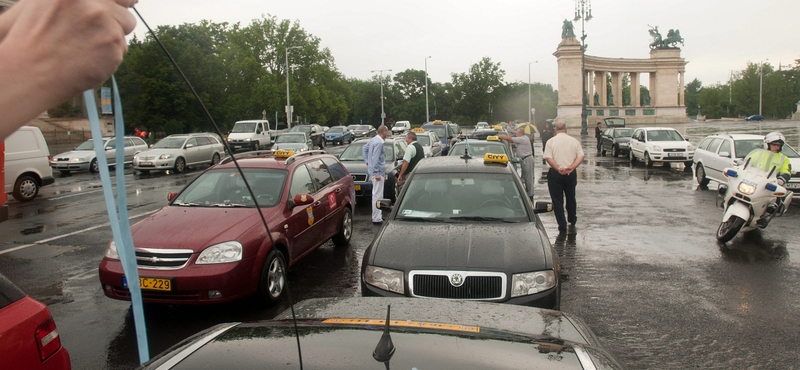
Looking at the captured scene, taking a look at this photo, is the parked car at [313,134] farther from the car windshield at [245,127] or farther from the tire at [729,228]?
the tire at [729,228]

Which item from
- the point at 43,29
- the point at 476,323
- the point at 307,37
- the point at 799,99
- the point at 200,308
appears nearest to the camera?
the point at 43,29

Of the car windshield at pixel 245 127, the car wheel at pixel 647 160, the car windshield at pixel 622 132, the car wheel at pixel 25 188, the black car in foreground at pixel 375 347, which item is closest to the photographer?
the black car in foreground at pixel 375 347

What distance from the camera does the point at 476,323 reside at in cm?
271

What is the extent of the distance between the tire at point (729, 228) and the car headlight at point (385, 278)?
21.0ft

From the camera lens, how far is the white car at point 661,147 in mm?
21547

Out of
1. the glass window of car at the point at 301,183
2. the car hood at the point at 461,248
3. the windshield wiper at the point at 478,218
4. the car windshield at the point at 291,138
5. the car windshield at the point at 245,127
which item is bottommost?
the car hood at the point at 461,248

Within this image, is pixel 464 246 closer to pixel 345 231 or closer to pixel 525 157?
pixel 345 231

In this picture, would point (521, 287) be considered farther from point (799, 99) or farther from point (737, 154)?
point (799, 99)

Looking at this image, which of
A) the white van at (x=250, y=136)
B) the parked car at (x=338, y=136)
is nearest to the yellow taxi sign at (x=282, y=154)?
the white van at (x=250, y=136)

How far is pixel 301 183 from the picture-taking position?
7.55 meters

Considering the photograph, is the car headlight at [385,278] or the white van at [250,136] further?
the white van at [250,136]

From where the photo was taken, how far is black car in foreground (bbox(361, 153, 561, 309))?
470 cm

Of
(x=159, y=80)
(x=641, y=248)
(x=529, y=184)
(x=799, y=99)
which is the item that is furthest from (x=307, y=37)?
(x=799, y=99)

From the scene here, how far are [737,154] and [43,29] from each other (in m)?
16.7
